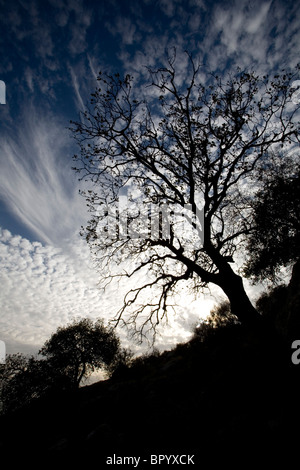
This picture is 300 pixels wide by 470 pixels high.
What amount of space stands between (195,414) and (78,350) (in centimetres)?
3224

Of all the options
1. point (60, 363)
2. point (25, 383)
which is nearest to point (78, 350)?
point (60, 363)

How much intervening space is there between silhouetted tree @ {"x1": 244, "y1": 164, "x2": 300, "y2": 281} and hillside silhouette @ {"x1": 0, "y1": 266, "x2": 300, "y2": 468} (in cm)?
677

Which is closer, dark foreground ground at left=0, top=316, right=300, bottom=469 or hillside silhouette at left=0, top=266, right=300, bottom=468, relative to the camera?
dark foreground ground at left=0, top=316, right=300, bottom=469

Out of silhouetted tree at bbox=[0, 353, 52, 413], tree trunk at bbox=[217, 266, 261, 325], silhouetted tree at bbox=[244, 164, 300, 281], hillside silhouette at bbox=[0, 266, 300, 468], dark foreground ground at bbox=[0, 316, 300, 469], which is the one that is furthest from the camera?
silhouetted tree at bbox=[0, 353, 52, 413]

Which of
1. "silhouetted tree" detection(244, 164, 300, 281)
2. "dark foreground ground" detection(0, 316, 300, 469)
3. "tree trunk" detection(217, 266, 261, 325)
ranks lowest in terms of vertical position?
"dark foreground ground" detection(0, 316, 300, 469)

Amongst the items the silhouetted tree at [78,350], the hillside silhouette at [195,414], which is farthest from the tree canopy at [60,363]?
the hillside silhouette at [195,414]

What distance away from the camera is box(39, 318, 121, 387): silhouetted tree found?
30672 mm

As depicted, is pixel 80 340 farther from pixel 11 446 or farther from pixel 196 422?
pixel 196 422

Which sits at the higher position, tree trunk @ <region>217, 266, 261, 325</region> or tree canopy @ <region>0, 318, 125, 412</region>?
tree canopy @ <region>0, 318, 125, 412</region>

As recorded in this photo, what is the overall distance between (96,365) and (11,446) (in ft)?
95.6

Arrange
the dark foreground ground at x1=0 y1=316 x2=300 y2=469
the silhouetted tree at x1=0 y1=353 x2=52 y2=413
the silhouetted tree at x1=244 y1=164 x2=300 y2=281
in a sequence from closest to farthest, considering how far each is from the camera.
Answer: the dark foreground ground at x1=0 y1=316 x2=300 y2=469 < the silhouetted tree at x1=244 y1=164 x2=300 y2=281 < the silhouetted tree at x1=0 y1=353 x2=52 y2=413

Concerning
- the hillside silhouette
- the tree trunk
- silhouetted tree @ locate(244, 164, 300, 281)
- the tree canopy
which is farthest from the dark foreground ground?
the tree canopy

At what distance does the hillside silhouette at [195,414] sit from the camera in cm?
414

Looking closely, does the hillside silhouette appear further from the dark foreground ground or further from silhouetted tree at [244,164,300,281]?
silhouetted tree at [244,164,300,281]
